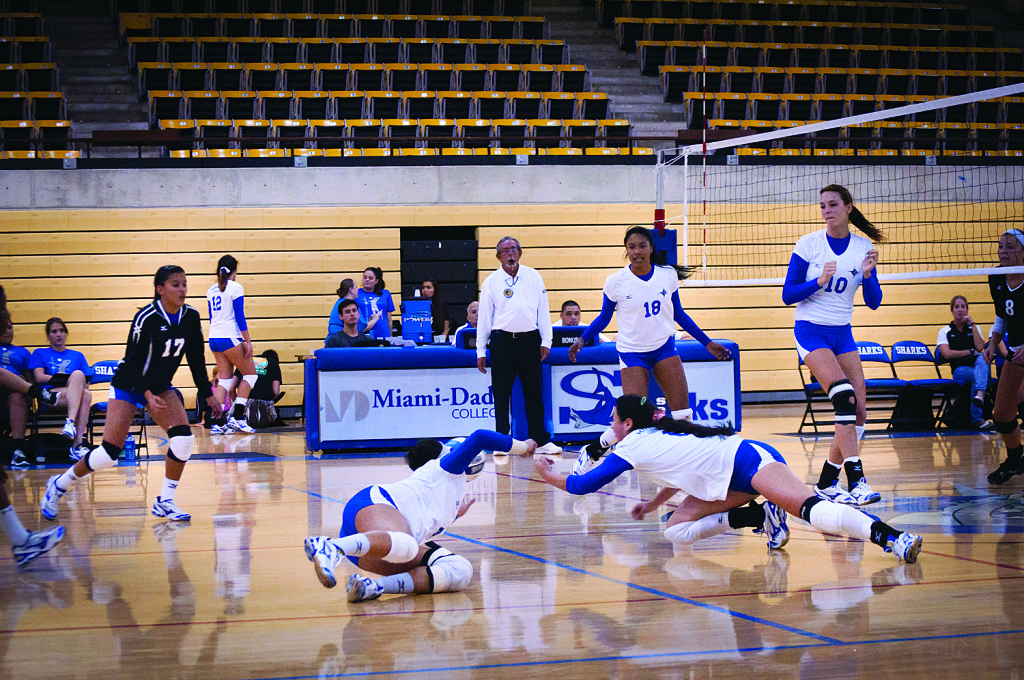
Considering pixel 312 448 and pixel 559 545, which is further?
pixel 312 448

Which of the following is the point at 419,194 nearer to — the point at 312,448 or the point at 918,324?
the point at 312,448

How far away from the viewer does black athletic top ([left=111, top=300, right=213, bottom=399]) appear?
19.5 ft

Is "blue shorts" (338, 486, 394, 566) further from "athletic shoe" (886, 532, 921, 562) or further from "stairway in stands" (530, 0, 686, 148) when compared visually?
"stairway in stands" (530, 0, 686, 148)

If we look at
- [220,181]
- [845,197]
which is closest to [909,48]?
[220,181]

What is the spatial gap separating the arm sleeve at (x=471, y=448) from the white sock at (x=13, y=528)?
6.88 feet

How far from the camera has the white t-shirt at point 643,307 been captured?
6.90m

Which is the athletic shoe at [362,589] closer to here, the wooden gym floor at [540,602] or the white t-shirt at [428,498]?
the wooden gym floor at [540,602]

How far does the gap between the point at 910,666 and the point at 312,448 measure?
304 inches

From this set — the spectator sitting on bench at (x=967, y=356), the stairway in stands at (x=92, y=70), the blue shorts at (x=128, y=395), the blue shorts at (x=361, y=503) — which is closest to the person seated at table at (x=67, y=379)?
the blue shorts at (x=128, y=395)

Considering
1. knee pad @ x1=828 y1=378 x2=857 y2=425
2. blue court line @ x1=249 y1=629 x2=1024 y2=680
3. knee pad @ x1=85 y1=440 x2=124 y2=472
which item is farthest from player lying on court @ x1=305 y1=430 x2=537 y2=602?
knee pad @ x1=85 y1=440 x2=124 y2=472

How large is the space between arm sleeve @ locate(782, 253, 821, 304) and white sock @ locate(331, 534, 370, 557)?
10.3 ft

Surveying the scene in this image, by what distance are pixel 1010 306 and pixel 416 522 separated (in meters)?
4.99

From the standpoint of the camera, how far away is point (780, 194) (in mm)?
15305

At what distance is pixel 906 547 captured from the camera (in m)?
4.01
